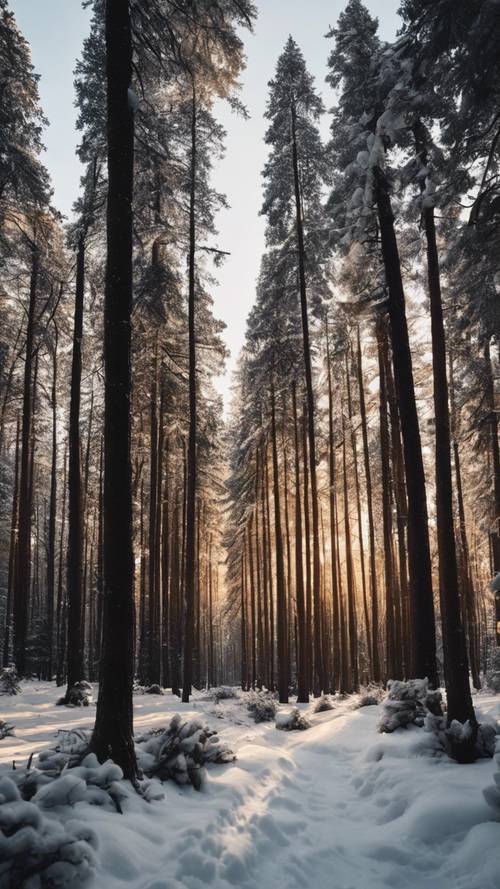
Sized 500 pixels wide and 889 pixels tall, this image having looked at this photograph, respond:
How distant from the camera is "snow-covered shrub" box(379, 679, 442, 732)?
772cm

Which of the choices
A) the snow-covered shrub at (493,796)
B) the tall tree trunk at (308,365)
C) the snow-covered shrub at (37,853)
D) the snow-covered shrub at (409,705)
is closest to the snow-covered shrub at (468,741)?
the snow-covered shrub at (409,705)

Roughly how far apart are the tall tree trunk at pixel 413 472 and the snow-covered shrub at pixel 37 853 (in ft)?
22.3

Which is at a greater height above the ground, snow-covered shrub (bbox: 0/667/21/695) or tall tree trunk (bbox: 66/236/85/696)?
tall tree trunk (bbox: 66/236/85/696)

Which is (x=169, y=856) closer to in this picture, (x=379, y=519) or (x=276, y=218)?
(x=276, y=218)

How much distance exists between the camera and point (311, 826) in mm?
4801

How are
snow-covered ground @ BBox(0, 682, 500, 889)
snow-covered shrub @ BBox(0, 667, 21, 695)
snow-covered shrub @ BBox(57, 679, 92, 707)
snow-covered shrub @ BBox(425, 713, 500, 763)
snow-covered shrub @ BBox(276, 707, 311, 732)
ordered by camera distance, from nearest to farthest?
1. snow-covered ground @ BBox(0, 682, 500, 889)
2. snow-covered shrub @ BBox(425, 713, 500, 763)
3. snow-covered shrub @ BBox(276, 707, 311, 732)
4. snow-covered shrub @ BBox(57, 679, 92, 707)
5. snow-covered shrub @ BBox(0, 667, 21, 695)

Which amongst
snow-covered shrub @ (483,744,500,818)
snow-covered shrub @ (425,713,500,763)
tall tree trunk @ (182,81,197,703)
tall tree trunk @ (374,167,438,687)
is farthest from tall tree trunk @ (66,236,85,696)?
snow-covered shrub @ (483,744,500,818)

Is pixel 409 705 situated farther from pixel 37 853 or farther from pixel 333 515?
pixel 333 515

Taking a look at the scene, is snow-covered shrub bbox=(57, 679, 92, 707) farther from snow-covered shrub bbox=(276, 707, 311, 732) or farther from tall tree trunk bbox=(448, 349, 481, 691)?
tall tree trunk bbox=(448, 349, 481, 691)

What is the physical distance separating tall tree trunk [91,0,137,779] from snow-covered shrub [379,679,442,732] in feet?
15.2

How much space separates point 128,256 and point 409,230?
373 inches

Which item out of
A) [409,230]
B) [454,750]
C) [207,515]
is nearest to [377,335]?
[409,230]

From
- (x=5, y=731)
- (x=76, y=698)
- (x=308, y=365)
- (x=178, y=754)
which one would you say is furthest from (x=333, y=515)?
(x=178, y=754)

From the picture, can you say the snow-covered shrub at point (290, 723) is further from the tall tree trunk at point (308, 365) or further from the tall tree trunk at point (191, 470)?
the tall tree trunk at point (308, 365)
